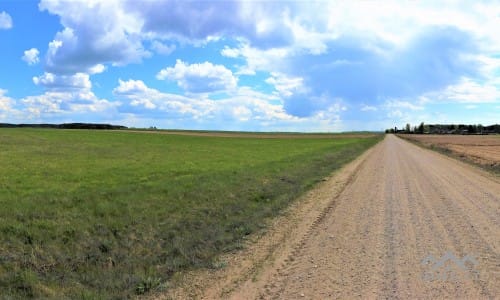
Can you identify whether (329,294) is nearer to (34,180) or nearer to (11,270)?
(11,270)

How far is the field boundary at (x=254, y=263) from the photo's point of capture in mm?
5895

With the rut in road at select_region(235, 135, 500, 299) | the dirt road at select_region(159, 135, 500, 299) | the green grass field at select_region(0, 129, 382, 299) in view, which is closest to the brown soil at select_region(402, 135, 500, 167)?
the rut in road at select_region(235, 135, 500, 299)

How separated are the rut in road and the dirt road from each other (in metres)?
0.01

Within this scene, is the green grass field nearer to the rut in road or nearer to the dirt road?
the dirt road

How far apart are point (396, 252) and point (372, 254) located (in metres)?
0.48

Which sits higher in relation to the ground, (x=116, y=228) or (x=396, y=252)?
(x=396, y=252)

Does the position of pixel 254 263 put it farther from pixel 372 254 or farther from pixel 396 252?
pixel 396 252

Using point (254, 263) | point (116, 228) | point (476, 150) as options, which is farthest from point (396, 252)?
point (476, 150)

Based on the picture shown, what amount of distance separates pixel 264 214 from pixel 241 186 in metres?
5.14

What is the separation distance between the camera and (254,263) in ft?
23.2

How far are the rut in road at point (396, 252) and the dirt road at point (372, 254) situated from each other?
14mm

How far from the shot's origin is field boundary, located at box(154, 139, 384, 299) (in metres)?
5.89

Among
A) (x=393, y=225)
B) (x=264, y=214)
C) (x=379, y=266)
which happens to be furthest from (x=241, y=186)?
(x=379, y=266)

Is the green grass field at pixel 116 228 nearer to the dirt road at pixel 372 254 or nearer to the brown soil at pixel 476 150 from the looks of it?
the dirt road at pixel 372 254
